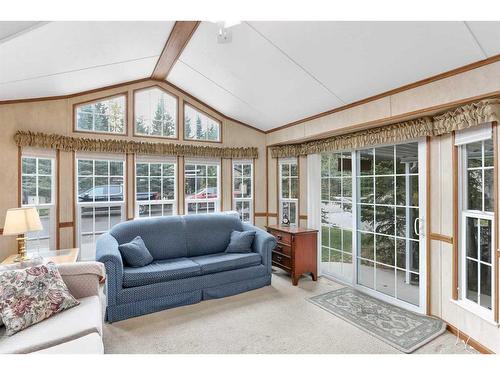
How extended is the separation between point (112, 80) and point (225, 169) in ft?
6.98

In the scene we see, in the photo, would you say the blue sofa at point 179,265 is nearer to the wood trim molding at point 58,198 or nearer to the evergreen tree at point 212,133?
the wood trim molding at point 58,198

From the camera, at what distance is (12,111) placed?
322 cm

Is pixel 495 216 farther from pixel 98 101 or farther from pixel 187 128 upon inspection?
pixel 98 101

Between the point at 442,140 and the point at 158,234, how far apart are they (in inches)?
136

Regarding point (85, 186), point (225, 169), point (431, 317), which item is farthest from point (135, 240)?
point (431, 317)

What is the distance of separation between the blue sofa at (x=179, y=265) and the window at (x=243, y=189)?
560 mm

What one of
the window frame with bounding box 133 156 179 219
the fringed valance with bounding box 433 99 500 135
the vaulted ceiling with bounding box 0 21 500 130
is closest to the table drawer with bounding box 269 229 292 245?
the window frame with bounding box 133 156 179 219

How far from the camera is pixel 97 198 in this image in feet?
12.5

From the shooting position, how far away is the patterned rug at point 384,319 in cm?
234

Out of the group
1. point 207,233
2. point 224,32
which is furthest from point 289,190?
point 224,32

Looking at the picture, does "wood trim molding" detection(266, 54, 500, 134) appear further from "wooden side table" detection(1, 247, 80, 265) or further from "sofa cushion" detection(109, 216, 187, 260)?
"wooden side table" detection(1, 247, 80, 265)

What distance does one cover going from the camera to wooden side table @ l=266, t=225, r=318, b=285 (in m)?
3.72

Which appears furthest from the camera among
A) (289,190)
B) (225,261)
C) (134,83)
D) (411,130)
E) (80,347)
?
(289,190)

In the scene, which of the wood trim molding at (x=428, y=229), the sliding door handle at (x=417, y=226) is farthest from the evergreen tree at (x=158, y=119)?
the sliding door handle at (x=417, y=226)
